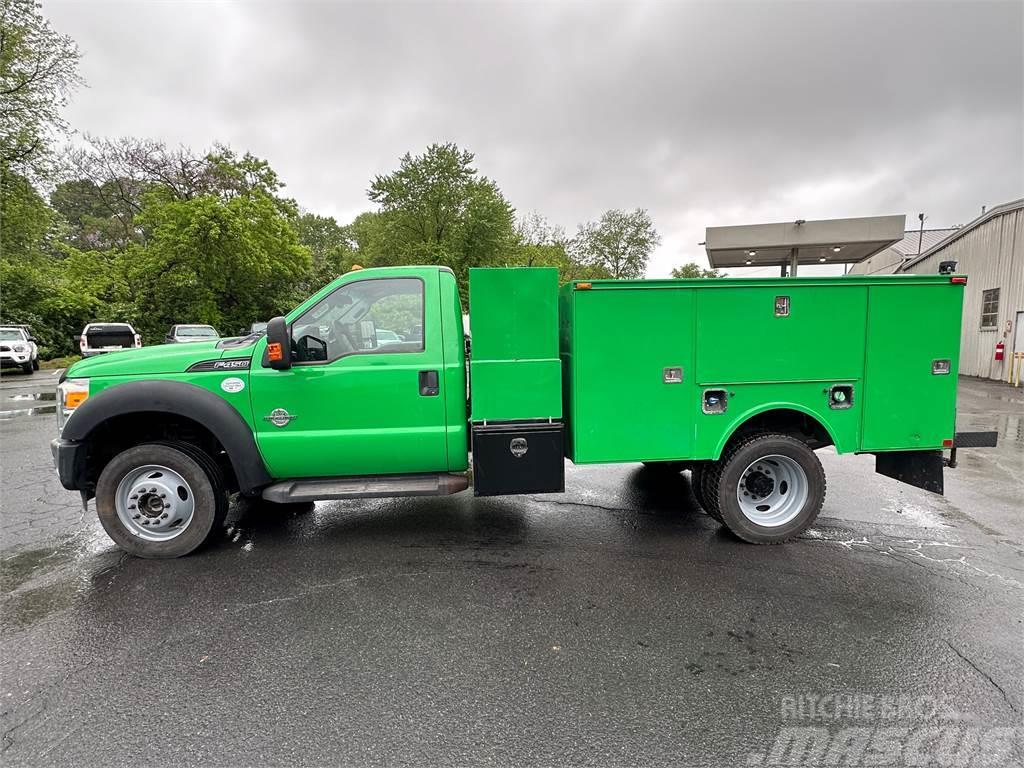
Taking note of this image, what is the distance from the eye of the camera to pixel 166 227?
2703 cm

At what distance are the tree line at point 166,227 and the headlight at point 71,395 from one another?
1163 cm

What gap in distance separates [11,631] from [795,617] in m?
4.82

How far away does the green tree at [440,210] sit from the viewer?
3716 cm

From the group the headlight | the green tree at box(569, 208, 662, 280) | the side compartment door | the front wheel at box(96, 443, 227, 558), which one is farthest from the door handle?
the green tree at box(569, 208, 662, 280)

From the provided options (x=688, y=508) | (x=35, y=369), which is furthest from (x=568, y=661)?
(x=35, y=369)

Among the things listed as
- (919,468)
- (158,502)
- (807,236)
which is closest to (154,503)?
(158,502)

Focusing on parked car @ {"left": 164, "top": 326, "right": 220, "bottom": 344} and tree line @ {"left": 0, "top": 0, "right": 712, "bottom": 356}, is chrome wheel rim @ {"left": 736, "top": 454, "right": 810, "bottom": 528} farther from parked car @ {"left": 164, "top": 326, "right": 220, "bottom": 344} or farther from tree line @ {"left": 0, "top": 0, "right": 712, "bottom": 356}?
parked car @ {"left": 164, "top": 326, "right": 220, "bottom": 344}

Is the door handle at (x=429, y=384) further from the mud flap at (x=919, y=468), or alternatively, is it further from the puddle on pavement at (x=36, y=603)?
the mud flap at (x=919, y=468)

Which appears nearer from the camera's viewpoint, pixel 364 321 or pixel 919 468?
pixel 364 321

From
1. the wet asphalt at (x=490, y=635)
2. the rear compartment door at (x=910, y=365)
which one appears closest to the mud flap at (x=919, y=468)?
the rear compartment door at (x=910, y=365)

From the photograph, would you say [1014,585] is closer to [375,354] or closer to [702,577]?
[702,577]

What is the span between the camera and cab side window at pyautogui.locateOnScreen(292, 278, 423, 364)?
427cm

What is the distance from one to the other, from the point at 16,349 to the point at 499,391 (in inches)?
933

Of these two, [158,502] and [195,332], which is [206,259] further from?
[158,502]
